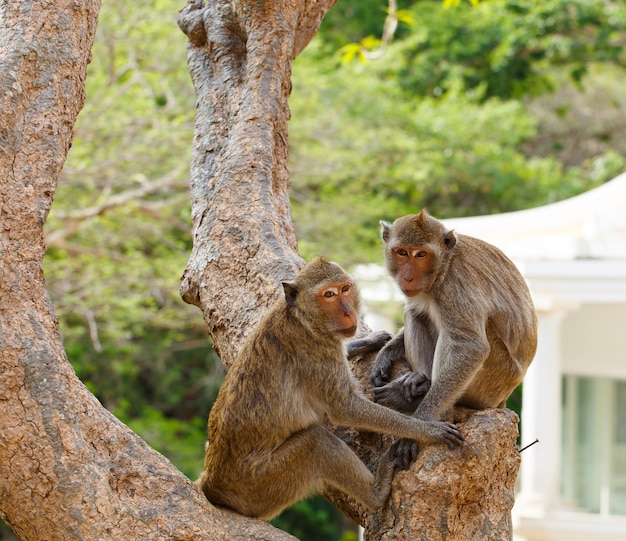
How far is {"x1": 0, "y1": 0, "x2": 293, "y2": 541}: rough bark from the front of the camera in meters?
3.19

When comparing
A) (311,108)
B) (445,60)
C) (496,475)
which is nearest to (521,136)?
(445,60)

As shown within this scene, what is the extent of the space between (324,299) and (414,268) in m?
0.50

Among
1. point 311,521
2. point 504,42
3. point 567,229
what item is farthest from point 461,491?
point 504,42

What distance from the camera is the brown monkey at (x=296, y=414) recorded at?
3.89 m

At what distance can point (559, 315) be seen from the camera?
40.9 feet

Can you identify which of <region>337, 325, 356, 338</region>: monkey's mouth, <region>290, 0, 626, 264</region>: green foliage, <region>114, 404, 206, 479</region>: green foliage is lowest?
<region>114, 404, 206, 479</region>: green foliage

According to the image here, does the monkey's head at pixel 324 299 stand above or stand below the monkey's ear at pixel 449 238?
below

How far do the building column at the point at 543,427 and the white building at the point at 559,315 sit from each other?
0.01m

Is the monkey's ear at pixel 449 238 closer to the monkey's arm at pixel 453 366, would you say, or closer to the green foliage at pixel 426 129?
the monkey's arm at pixel 453 366

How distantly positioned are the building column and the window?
187cm

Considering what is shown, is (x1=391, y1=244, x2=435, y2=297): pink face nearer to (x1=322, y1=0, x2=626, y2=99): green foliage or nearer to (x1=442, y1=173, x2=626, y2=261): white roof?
(x1=442, y1=173, x2=626, y2=261): white roof

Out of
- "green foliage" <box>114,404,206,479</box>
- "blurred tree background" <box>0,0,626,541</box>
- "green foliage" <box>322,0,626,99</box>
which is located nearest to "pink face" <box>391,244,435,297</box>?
"blurred tree background" <box>0,0,626,541</box>

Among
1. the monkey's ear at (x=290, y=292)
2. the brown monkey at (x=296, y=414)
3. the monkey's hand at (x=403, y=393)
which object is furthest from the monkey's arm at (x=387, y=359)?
the monkey's ear at (x=290, y=292)

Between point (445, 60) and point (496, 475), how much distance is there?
17628 mm
